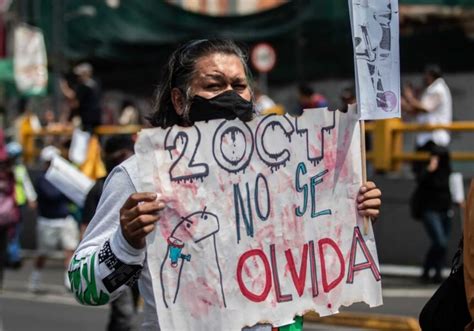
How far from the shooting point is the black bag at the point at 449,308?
3441 millimetres

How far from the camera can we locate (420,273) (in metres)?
15.8

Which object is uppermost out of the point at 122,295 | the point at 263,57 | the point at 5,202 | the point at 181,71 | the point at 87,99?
the point at 263,57

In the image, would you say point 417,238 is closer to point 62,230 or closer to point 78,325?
point 62,230

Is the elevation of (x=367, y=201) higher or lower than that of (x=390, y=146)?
higher

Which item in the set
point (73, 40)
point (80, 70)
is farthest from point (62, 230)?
point (73, 40)

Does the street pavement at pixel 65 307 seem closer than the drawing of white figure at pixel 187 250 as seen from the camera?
No

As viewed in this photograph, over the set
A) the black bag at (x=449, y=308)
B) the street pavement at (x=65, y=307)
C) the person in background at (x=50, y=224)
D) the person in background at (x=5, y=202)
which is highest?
the black bag at (x=449, y=308)

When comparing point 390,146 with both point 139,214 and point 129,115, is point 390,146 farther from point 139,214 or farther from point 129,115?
point 139,214

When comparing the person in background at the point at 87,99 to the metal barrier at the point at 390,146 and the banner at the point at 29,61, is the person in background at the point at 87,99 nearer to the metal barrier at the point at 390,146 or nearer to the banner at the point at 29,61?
the banner at the point at 29,61

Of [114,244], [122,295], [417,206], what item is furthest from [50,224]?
[114,244]

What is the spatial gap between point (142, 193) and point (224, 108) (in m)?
0.42

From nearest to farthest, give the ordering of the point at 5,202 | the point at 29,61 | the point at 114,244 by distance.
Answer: the point at 114,244 < the point at 5,202 < the point at 29,61

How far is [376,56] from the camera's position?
3879mm

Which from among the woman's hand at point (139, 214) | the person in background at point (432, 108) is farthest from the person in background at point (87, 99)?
the woman's hand at point (139, 214)
